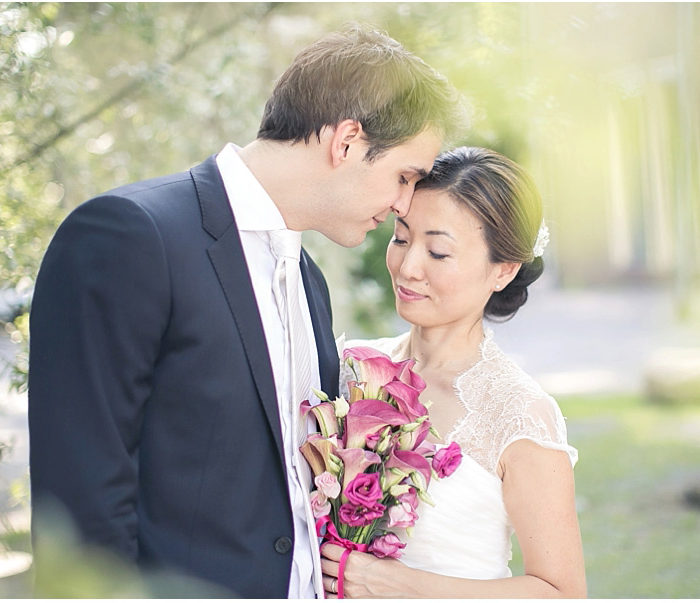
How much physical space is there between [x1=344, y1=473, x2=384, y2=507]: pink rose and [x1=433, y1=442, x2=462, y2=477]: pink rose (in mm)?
246

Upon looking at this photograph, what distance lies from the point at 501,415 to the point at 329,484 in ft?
1.98

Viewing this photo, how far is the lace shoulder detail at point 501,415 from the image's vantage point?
2.48m

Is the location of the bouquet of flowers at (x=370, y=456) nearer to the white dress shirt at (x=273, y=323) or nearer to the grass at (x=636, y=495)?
the white dress shirt at (x=273, y=323)

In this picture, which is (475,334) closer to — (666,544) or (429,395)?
(429,395)

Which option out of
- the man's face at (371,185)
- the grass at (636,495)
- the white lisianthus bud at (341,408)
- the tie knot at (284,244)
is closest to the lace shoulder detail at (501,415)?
the white lisianthus bud at (341,408)

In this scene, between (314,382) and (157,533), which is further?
(314,382)

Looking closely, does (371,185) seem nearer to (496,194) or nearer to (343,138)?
(343,138)

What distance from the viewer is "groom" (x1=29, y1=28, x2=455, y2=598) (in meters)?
2.02

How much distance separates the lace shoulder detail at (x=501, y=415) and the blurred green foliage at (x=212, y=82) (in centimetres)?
111

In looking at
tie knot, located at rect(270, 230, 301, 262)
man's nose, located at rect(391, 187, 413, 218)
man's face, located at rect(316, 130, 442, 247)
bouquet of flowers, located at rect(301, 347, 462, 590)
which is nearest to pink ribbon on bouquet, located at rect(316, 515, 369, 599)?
bouquet of flowers, located at rect(301, 347, 462, 590)

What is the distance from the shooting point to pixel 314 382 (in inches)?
98.3

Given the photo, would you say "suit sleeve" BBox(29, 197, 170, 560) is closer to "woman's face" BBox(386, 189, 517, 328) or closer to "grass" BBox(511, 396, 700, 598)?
"woman's face" BBox(386, 189, 517, 328)

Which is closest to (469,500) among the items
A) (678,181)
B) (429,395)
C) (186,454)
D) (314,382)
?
(429,395)

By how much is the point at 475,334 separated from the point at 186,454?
1117 mm
